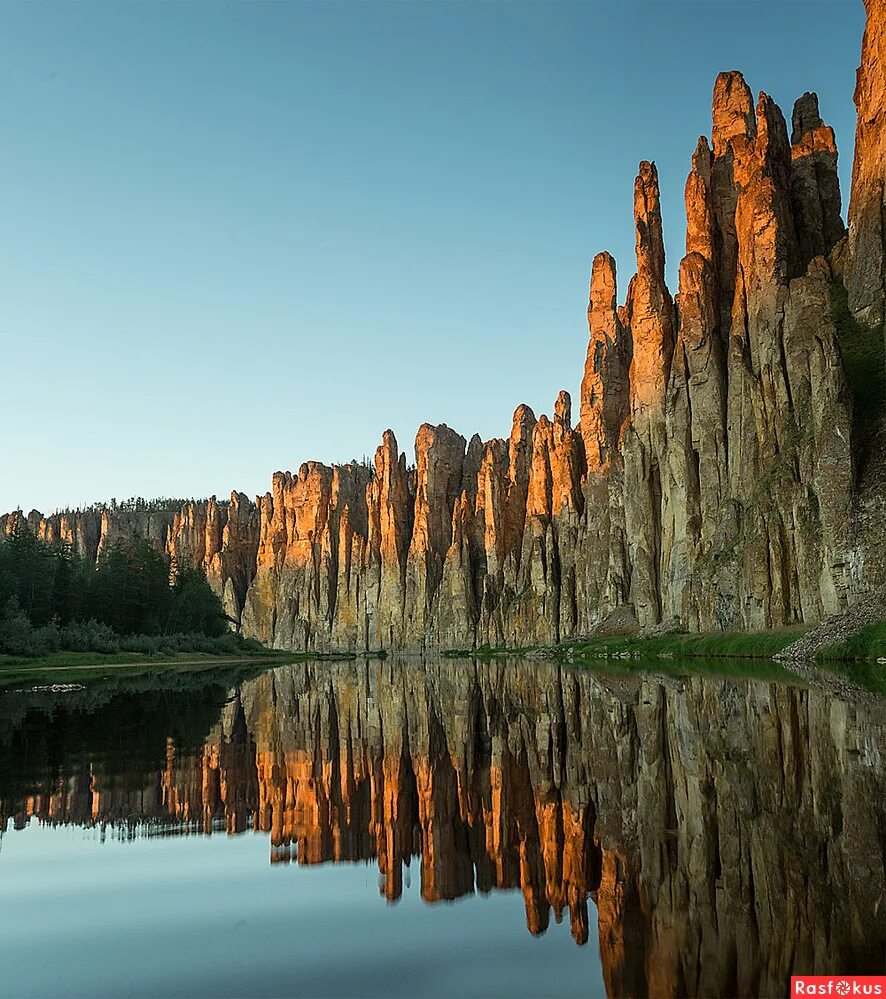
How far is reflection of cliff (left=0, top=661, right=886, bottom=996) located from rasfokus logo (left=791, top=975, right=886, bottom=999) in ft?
0.54

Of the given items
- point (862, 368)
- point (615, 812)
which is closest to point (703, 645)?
point (862, 368)

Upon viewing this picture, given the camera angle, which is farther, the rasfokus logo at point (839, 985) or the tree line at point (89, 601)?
the tree line at point (89, 601)

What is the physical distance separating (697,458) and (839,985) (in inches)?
3042

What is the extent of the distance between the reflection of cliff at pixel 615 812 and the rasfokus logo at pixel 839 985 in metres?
0.16

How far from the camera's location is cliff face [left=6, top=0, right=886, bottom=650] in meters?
59.5

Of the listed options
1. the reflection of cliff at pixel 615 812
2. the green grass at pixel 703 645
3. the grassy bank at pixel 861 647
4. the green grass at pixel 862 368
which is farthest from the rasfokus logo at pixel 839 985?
the green grass at pixel 862 368

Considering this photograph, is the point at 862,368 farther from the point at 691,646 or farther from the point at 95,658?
the point at 95,658

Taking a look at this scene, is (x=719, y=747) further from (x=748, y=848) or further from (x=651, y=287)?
(x=651, y=287)

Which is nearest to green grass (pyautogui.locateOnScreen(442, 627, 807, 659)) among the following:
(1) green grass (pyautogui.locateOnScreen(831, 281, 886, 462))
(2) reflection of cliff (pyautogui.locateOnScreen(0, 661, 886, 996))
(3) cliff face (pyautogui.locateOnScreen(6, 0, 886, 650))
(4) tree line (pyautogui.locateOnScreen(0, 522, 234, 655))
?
(3) cliff face (pyautogui.locateOnScreen(6, 0, 886, 650))

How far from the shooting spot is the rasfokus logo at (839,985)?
5.01m

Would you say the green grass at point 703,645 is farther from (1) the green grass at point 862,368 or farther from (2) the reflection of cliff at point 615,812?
(2) the reflection of cliff at point 615,812

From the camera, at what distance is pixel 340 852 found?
10.4 metres

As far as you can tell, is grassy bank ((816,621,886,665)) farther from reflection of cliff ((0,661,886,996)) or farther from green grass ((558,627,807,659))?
reflection of cliff ((0,661,886,996))

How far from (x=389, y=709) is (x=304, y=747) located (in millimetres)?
11441
